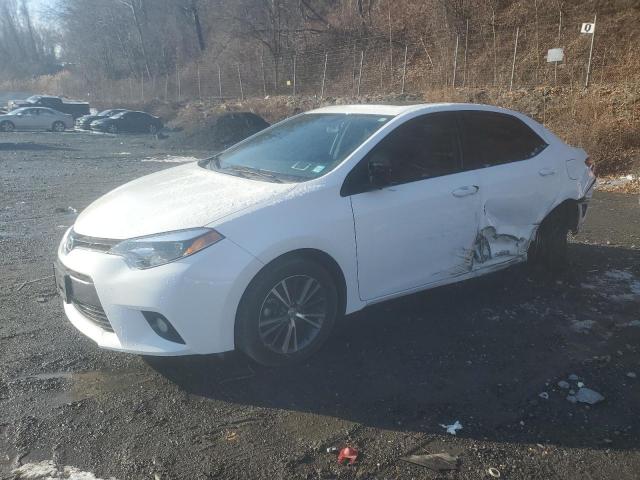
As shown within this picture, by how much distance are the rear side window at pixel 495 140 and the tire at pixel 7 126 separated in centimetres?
3108

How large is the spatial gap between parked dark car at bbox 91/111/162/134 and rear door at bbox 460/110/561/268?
30.1 m

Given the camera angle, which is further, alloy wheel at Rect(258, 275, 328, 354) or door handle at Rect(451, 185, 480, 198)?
door handle at Rect(451, 185, 480, 198)

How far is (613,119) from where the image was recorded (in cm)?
1291

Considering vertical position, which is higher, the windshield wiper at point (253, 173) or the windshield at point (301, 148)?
the windshield at point (301, 148)

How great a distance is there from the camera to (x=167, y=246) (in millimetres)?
3414

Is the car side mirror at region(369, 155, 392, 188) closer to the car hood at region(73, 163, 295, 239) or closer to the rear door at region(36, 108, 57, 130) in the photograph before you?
the car hood at region(73, 163, 295, 239)

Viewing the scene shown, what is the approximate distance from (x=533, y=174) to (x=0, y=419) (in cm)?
446

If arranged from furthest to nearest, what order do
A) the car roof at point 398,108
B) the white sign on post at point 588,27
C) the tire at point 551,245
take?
the white sign on post at point 588,27, the tire at point 551,245, the car roof at point 398,108

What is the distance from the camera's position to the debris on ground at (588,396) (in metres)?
3.47

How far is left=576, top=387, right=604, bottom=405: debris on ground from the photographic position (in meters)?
3.47

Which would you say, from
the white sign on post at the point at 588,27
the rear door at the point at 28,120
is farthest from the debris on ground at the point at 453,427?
the rear door at the point at 28,120

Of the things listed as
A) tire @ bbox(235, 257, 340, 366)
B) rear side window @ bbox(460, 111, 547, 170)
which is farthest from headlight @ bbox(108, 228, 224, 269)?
rear side window @ bbox(460, 111, 547, 170)

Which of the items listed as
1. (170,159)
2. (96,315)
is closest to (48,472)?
(96,315)

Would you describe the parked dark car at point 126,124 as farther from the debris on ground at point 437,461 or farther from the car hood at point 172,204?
the debris on ground at point 437,461
